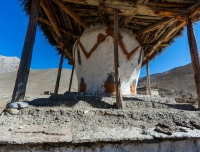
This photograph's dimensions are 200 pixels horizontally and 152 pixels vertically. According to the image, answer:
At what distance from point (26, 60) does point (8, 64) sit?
2776 inches

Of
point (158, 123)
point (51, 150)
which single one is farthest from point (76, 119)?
point (158, 123)

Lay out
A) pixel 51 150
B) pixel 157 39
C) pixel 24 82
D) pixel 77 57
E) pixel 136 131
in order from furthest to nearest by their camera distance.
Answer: pixel 157 39
pixel 77 57
pixel 24 82
pixel 136 131
pixel 51 150

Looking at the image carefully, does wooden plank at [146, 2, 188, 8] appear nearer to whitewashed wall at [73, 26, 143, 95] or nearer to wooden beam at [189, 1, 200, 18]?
wooden beam at [189, 1, 200, 18]

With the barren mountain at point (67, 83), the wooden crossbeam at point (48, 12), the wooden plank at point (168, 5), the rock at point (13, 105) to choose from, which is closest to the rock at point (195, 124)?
the wooden plank at point (168, 5)

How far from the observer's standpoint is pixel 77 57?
6.52 m

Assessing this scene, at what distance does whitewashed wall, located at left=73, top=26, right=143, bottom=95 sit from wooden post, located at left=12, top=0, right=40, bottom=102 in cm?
213

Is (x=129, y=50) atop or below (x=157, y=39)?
below

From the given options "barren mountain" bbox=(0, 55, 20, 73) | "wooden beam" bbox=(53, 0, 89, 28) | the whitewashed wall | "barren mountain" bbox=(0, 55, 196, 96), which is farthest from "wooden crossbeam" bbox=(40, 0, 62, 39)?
"barren mountain" bbox=(0, 55, 20, 73)

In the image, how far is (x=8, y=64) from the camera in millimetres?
66938

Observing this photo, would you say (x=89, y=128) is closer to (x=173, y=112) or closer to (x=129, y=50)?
(x=173, y=112)

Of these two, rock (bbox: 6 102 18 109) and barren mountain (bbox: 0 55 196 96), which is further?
barren mountain (bbox: 0 55 196 96)

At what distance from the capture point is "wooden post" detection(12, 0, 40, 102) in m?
3.78

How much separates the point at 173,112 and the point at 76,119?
1.91 metres

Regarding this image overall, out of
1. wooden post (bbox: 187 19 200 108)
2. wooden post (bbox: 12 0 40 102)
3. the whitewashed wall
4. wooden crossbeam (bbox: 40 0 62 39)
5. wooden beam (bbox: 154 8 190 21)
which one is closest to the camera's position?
wooden post (bbox: 12 0 40 102)
